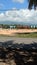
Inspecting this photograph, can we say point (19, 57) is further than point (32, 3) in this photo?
No

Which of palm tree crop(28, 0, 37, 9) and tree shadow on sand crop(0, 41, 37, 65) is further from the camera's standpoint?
palm tree crop(28, 0, 37, 9)

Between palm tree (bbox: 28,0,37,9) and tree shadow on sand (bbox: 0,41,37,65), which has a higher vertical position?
palm tree (bbox: 28,0,37,9)

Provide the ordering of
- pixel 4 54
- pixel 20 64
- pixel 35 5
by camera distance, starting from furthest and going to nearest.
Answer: pixel 35 5
pixel 4 54
pixel 20 64

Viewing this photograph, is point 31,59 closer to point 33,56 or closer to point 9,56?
point 33,56

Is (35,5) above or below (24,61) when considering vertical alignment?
above

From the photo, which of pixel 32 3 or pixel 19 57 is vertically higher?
pixel 32 3

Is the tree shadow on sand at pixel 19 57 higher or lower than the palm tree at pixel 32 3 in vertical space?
lower

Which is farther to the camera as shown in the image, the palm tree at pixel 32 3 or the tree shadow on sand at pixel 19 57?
the palm tree at pixel 32 3

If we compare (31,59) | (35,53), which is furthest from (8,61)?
(35,53)

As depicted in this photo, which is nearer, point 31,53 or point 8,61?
point 8,61

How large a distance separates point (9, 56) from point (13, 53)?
45cm

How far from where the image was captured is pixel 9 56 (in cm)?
979

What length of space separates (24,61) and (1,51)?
1.94 meters

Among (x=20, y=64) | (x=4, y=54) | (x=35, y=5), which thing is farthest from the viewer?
(x=35, y=5)
